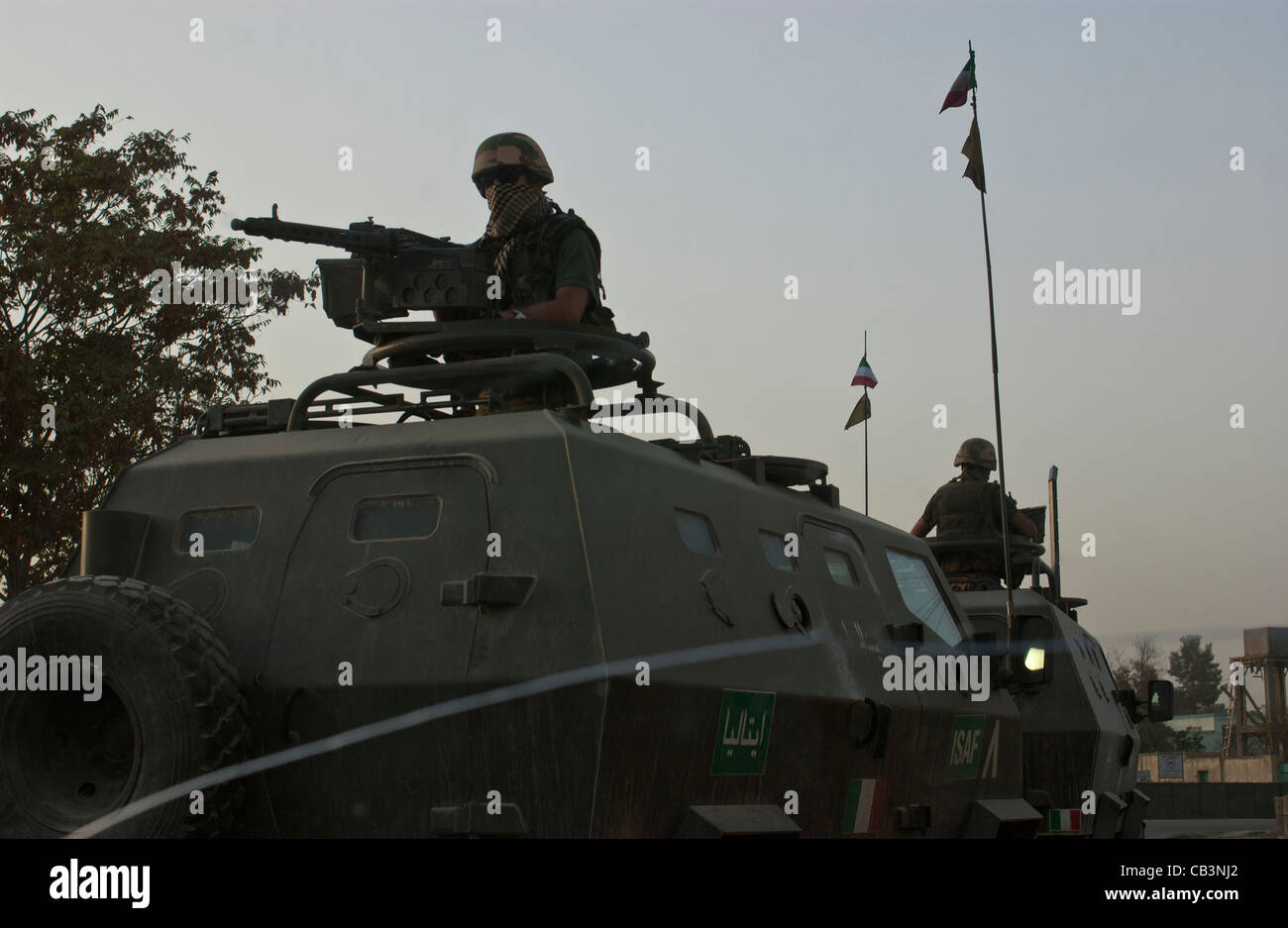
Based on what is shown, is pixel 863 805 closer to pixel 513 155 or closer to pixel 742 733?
pixel 742 733

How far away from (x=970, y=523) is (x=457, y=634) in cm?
770

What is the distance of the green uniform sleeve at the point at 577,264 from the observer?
278 inches

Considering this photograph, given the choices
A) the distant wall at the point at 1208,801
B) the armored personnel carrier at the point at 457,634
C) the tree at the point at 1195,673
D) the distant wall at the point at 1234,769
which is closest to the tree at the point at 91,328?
the armored personnel carrier at the point at 457,634

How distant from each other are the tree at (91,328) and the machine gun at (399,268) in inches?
419

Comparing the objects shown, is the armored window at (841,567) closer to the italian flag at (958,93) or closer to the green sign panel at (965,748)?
the green sign panel at (965,748)

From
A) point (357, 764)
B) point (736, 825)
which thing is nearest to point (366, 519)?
point (357, 764)

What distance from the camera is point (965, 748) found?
25.8ft

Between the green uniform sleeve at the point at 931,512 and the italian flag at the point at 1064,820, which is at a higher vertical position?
the green uniform sleeve at the point at 931,512

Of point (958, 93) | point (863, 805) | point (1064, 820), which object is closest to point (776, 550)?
point (863, 805)

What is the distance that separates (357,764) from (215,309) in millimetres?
15500

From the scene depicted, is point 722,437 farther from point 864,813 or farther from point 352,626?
point 352,626

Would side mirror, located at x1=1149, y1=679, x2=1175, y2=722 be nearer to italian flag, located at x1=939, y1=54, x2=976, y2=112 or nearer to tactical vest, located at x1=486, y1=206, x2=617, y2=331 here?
italian flag, located at x1=939, y1=54, x2=976, y2=112
